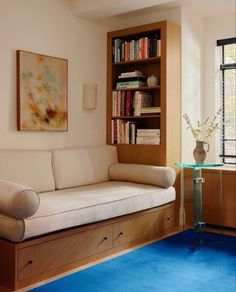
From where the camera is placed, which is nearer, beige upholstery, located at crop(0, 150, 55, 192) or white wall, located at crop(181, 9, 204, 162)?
beige upholstery, located at crop(0, 150, 55, 192)

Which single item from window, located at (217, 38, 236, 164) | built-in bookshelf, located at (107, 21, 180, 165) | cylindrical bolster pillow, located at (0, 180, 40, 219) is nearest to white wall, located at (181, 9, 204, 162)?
built-in bookshelf, located at (107, 21, 180, 165)

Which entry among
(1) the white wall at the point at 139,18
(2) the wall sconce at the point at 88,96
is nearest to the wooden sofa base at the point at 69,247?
(2) the wall sconce at the point at 88,96

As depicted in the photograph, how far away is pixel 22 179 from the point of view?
11.6 ft

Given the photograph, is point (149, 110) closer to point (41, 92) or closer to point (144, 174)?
point (144, 174)

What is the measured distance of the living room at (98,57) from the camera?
383 cm

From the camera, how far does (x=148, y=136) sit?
4523 millimetres

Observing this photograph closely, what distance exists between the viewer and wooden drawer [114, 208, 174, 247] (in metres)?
3.62

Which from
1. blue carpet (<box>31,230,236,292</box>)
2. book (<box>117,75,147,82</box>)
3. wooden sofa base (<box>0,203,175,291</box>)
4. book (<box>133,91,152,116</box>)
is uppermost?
book (<box>117,75,147,82</box>)

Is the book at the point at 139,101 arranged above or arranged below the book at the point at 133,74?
below

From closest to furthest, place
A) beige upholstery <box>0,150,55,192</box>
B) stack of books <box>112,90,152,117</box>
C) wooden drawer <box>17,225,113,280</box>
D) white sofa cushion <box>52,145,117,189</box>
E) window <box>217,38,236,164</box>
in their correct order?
wooden drawer <box>17,225,113,280</box>, beige upholstery <box>0,150,55,192</box>, white sofa cushion <box>52,145,117,189</box>, stack of books <box>112,90,152,117</box>, window <box>217,38,236,164</box>

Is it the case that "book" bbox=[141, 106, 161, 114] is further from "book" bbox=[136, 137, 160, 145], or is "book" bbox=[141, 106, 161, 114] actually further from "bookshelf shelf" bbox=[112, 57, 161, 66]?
"bookshelf shelf" bbox=[112, 57, 161, 66]

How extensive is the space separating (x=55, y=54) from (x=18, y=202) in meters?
2.00

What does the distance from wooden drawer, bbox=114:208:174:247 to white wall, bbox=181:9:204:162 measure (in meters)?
0.74

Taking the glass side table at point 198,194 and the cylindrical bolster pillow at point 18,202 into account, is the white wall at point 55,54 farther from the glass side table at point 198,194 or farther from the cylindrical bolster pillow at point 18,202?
the glass side table at point 198,194
